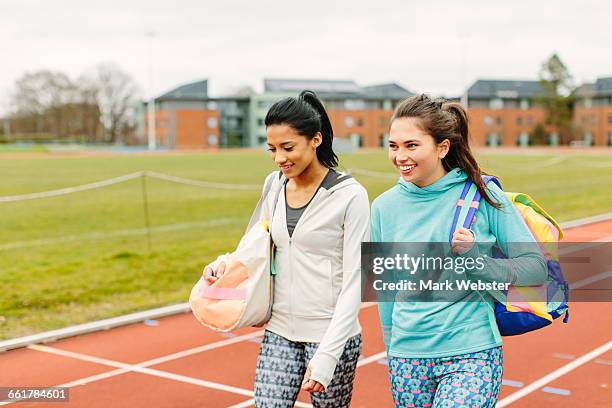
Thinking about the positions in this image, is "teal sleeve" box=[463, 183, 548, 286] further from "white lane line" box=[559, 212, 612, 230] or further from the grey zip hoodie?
"white lane line" box=[559, 212, 612, 230]

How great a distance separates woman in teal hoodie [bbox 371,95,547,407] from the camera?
292 cm

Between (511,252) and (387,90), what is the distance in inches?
4311

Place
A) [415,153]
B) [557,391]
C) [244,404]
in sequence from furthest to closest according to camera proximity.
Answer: [557,391] → [244,404] → [415,153]

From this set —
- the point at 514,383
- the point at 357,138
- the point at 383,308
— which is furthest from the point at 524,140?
the point at 383,308

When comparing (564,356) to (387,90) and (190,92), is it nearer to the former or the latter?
(190,92)

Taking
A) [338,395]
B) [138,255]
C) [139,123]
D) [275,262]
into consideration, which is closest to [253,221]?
[275,262]

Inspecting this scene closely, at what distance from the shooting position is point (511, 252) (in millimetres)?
2973

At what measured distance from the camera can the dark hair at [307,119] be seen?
10.8 feet

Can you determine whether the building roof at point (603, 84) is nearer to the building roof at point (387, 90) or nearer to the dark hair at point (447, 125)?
the building roof at point (387, 90)

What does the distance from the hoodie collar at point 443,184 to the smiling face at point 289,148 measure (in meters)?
0.46

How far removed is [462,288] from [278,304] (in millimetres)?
804

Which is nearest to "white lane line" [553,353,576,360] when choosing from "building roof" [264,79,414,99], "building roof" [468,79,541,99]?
"building roof" [264,79,414,99]

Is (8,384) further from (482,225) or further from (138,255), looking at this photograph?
(138,255)

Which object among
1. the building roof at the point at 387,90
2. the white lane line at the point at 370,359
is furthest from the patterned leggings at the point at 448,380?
the building roof at the point at 387,90
